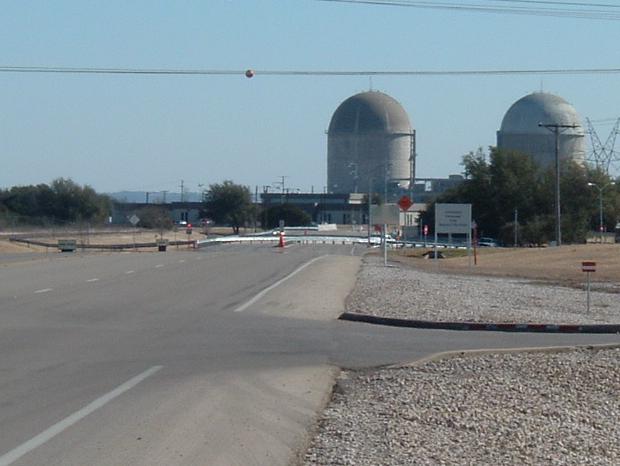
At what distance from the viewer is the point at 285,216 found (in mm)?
151375

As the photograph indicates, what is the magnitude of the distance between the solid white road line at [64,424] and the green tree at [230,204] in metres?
137

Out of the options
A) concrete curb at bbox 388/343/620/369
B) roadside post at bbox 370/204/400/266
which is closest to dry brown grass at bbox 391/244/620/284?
roadside post at bbox 370/204/400/266

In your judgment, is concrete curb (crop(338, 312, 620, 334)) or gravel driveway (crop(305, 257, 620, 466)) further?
concrete curb (crop(338, 312, 620, 334))

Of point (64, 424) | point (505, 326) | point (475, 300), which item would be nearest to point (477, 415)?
point (64, 424)

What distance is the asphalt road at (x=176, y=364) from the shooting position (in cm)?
1051

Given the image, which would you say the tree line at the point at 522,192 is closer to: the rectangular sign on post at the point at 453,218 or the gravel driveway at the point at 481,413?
the rectangular sign on post at the point at 453,218

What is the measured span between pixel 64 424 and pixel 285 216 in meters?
140

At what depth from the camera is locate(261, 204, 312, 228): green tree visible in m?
150

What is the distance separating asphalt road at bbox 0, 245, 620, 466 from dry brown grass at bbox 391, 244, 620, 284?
1785 cm

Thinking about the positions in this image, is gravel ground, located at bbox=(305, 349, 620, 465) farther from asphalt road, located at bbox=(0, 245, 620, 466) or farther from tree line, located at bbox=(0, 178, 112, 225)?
tree line, located at bbox=(0, 178, 112, 225)

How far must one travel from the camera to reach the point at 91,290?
33.4m

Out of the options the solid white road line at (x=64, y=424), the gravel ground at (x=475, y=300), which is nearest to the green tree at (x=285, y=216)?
the gravel ground at (x=475, y=300)

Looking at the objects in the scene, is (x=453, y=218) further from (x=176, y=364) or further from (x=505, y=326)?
(x=176, y=364)

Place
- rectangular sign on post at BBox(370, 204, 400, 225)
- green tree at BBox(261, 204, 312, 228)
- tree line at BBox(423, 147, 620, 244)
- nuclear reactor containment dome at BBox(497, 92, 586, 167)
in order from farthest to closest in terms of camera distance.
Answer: green tree at BBox(261, 204, 312, 228)
nuclear reactor containment dome at BBox(497, 92, 586, 167)
tree line at BBox(423, 147, 620, 244)
rectangular sign on post at BBox(370, 204, 400, 225)
